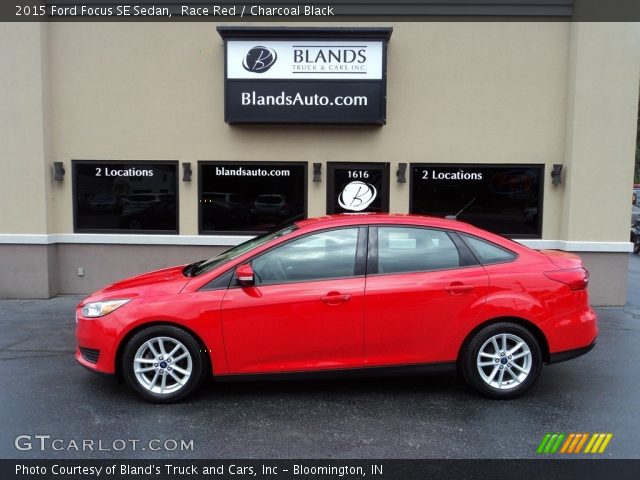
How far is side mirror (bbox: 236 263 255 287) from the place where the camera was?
445 centimetres

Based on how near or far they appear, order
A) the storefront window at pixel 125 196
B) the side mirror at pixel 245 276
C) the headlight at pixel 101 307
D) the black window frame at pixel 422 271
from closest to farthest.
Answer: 1. the side mirror at pixel 245 276
2. the headlight at pixel 101 307
3. the black window frame at pixel 422 271
4. the storefront window at pixel 125 196

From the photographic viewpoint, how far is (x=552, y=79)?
28.1ft

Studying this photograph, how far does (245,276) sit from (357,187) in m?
4.69

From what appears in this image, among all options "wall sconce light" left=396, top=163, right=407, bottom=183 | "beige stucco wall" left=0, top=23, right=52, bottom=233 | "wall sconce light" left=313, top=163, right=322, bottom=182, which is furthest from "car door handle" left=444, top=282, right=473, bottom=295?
"beige stucco wall" left=0, top=23, right=52, bottom=233

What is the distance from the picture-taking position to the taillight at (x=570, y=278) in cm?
471

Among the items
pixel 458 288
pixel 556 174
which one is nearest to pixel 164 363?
pixel 458 288

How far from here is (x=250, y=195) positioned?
890 centimetres

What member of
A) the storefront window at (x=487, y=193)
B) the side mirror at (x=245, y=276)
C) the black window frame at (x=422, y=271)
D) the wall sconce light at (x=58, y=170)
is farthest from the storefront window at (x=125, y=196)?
the black window frame at (x=422, y=271)

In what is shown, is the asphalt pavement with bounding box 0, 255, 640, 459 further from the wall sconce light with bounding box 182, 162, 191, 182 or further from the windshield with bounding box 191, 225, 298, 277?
the wall sconce light with bounding box 182, 162, 191, 182

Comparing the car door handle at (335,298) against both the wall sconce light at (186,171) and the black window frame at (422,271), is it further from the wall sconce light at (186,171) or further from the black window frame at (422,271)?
the wall sconce light at (186,171)

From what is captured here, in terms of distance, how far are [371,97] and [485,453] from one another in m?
6.02

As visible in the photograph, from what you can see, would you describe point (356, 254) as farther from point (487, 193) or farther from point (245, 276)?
point (487, 193)

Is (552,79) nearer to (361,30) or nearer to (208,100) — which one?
(361,30)

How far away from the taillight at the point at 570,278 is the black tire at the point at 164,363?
3.06 m
